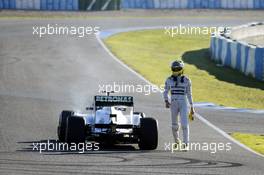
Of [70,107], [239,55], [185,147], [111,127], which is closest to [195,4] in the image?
[239,55]

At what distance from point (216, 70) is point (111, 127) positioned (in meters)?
18.9

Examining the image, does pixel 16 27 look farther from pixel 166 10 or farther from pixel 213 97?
pixel 213 97

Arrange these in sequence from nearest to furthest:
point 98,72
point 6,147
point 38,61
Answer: point 6,147 → point 98,72 → point 38,61

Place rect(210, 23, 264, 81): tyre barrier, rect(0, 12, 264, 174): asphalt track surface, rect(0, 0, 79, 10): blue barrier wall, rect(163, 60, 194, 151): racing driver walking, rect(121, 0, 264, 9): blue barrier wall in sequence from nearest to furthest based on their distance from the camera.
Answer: rect(0, 12, 264, 174): asphalt track surface < rect(163, 60, 194, 151): racing driver walking < rect(210, 23, 264, 81): tyre barrier < rect(0, 0, 79, 10): blue barrier wall < rect(121, 0, 264, 9): blue barrier wall

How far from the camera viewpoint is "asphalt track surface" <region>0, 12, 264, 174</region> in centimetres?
1466

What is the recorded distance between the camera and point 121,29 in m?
51.8

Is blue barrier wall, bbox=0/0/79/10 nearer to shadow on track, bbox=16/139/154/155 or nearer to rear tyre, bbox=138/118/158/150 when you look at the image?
shadow on track, bbox=16/139/154/155

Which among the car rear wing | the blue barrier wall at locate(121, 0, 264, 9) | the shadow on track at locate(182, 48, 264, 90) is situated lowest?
the blue barrier wall at locate(121, 0, 264, 9)

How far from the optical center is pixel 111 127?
57.0 feet

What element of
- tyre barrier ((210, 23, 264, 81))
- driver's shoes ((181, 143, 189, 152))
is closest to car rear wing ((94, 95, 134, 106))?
driver's shoes ((181, 143, 189, 152))

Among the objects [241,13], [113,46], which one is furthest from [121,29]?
[241,13]

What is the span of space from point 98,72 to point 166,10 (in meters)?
31.4

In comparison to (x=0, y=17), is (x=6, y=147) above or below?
above

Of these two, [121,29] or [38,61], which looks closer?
[38,61]
